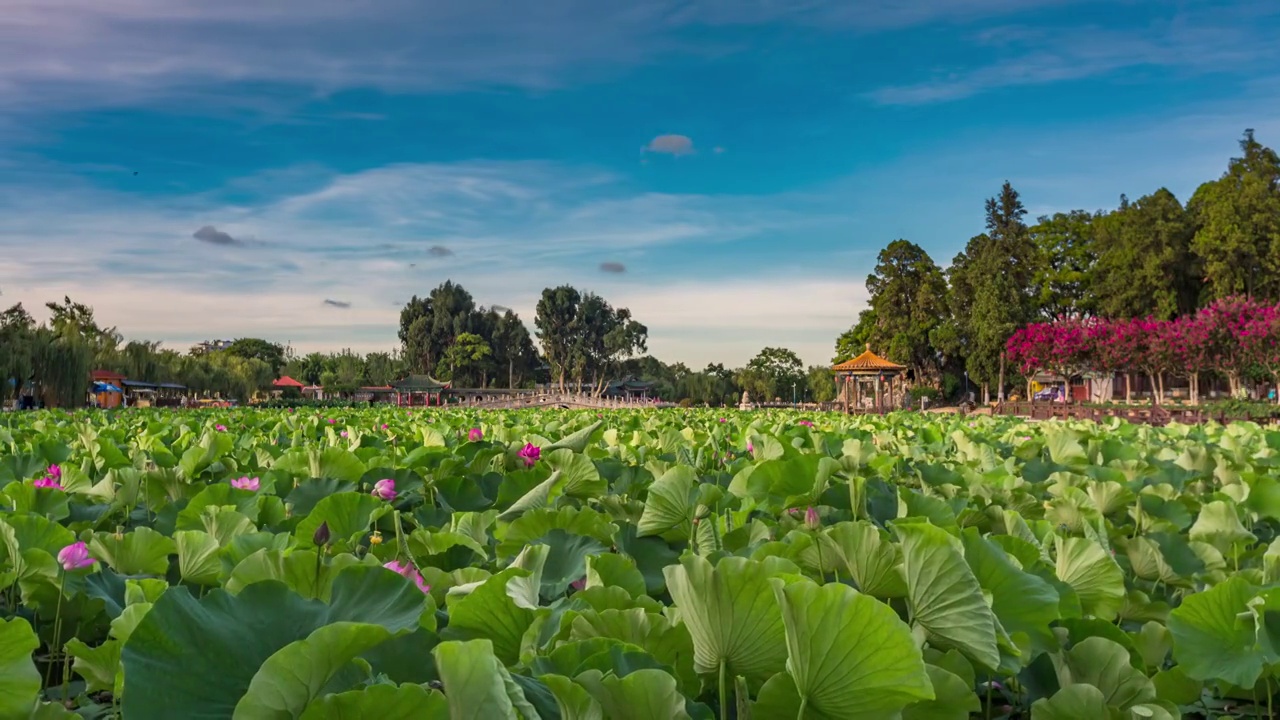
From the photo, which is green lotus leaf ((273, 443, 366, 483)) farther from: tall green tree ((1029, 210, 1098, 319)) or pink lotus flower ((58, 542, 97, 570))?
tall green tree ((1029, 210, 1098, 319))

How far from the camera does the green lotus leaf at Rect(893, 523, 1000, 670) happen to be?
83cm

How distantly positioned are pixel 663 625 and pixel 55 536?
3.58ft

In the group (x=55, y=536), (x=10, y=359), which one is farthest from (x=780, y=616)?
(x=10, y=359)

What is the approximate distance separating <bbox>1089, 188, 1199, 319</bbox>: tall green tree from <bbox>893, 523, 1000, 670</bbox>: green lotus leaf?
151 feet

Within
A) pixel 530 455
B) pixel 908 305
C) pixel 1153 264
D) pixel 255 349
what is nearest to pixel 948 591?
pixel 530 455

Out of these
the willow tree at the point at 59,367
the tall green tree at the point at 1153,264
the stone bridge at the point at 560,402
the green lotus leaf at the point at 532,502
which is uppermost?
the tall green tree at the point at 1153,264

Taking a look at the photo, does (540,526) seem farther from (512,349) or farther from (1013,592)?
(512,349)

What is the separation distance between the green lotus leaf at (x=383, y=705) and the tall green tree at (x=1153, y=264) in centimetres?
4638

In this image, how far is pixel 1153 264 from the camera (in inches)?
1602

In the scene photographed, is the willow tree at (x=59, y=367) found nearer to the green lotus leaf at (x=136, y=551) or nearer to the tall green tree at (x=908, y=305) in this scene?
the green lotus leaf at (x=136, y=551)

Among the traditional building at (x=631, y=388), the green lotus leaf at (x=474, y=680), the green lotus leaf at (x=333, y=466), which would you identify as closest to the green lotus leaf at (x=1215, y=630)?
the green lotus leaf at (x=474, y=680)

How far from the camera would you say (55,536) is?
4.58 feet

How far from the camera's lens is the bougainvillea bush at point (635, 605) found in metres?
0.66

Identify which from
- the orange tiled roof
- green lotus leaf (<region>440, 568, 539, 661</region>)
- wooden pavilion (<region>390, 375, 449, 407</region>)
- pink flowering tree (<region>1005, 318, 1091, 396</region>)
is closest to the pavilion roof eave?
the orange tiled roof
